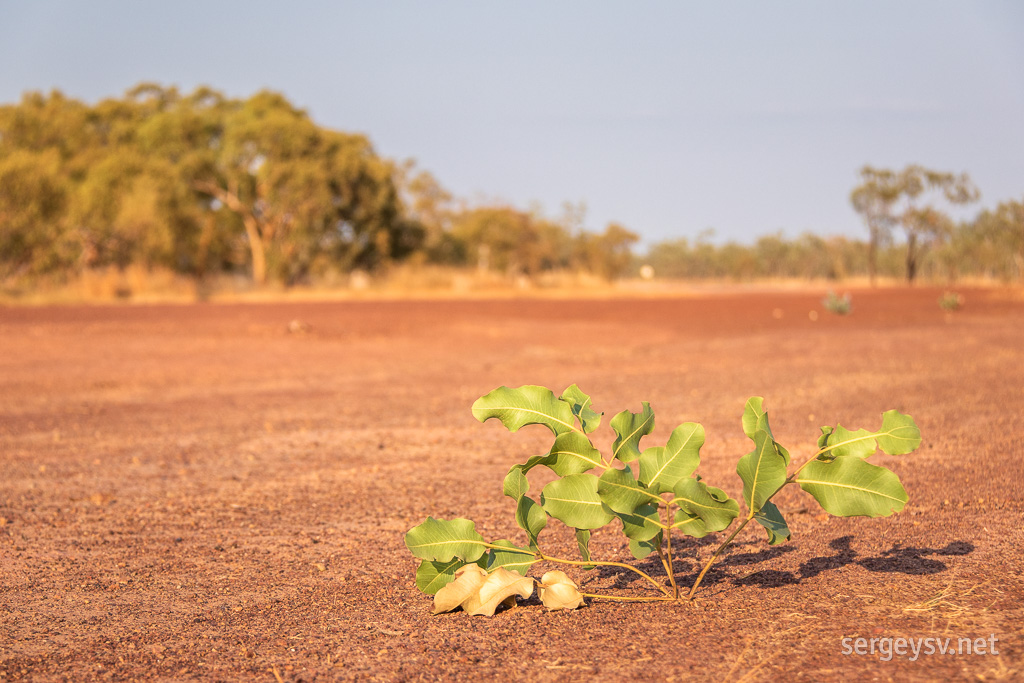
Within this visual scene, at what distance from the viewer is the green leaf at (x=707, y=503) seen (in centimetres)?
261

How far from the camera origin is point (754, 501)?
8.79ft

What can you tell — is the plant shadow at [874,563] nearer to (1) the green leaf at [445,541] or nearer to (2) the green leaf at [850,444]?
(2) the green leaf at [850,444]

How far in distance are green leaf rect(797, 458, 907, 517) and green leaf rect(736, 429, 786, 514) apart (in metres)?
0.11

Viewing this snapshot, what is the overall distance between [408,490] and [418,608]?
6.28 ft

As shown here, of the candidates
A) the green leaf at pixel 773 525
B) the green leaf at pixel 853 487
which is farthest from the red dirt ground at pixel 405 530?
the green leaf at pixel 853 487

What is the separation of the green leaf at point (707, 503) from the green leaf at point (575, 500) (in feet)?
0.85

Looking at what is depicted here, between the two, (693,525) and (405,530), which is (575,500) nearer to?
(693,525)

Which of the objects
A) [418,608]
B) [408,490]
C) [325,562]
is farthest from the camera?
[408,490]

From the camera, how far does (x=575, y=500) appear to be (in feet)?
9.02

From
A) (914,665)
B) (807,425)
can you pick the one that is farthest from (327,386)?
(914,665)

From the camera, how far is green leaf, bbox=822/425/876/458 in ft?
8.82

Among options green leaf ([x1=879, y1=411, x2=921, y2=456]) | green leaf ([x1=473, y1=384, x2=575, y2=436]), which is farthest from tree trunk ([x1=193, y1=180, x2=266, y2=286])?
green leaf ([x1=879, y1=411, x2=921, y2=456])

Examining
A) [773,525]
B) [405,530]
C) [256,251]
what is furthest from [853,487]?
[256,251]

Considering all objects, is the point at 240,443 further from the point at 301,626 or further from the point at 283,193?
the point at 283,193
